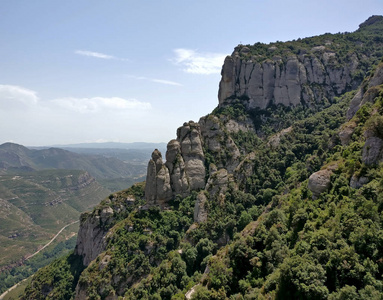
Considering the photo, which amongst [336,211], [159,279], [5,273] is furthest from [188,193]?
[5,273]

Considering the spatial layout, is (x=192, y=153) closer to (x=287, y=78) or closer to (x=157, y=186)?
(x=157, y=186)

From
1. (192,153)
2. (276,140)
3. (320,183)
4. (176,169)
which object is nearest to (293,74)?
(276,140)

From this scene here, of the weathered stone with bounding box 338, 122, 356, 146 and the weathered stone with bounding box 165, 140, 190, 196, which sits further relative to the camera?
the weathered stone with bounding box 165, 140, 190, 196

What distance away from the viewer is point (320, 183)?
1687 inches

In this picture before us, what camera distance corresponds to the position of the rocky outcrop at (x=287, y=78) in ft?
386

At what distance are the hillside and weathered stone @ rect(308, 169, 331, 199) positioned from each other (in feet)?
0.55

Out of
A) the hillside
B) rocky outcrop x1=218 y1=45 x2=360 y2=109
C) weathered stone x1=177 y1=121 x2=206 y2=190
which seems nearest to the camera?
the hillside

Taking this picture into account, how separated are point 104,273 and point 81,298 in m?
8.88

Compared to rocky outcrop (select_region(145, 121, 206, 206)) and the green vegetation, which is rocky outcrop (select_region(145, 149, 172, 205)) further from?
the green vegetation

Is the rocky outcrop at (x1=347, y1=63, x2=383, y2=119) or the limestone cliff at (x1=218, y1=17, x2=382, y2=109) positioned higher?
the limestone cliff at (x1=218, y1=17, x2=382, y2=109)

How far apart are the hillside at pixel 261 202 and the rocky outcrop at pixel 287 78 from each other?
49cm

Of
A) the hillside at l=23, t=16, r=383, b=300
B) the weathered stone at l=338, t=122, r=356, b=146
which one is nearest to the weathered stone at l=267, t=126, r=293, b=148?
the hillside at l=23, t=16, r=383, b=300

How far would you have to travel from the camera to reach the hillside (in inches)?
1230

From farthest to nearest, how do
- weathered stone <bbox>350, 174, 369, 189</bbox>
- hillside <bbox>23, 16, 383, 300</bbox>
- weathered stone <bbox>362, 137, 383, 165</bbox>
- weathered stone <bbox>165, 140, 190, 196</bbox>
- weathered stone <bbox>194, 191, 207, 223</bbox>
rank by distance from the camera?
weathered stone <bbox>165, 140, 190, 196</bbox>, weathered stone <bbox>194, 191, 207, 223</bbox>, weathered stone <bbox>350, 174, 369, 189</bbox>, weathered stone <bbox>362, 137, 383, 165</bbox>, hillside <bbox>23, 16, 383, 300</bbox>
